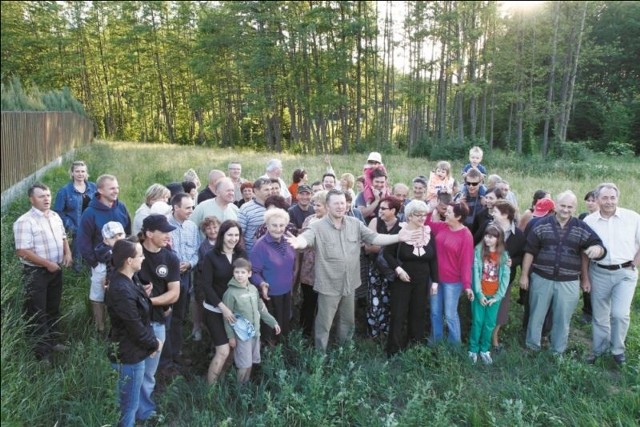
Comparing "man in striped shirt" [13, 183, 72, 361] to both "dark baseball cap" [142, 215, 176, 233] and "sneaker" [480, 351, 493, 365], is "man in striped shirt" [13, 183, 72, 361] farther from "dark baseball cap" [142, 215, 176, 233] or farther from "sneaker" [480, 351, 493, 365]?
"sneaker" [480, 351, 493, 365]

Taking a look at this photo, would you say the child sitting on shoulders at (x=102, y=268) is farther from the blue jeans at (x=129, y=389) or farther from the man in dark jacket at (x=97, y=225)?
the blue jeans at (x=129, y=389)

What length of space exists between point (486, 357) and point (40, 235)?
191 inches

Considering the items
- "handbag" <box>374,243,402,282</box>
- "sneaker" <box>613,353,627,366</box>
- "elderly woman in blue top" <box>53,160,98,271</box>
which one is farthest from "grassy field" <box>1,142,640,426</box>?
"elderly woman in blue top" <box>53,160,98,271</box>

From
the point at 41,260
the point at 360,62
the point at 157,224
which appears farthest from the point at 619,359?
the point at 360,62

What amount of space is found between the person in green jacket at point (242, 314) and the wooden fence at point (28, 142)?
5.29m

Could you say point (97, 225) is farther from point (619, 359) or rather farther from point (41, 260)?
point (619, 359)

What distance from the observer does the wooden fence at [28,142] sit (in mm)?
7418

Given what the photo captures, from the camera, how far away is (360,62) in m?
27.5

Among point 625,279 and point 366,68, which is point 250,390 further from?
point 366,68

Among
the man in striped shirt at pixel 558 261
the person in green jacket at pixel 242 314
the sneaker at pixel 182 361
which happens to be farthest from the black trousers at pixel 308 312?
the man in striped shirt at pixel 558 261

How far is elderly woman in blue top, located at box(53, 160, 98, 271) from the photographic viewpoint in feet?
19.2

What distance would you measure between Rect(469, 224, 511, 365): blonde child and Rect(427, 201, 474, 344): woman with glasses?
130 mm

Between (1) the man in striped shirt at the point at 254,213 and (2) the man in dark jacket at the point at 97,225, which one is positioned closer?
(2) the man in dark jacket at the point at 97,225

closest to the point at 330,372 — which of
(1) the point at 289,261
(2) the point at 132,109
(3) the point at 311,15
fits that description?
(1) the point at 289,261
